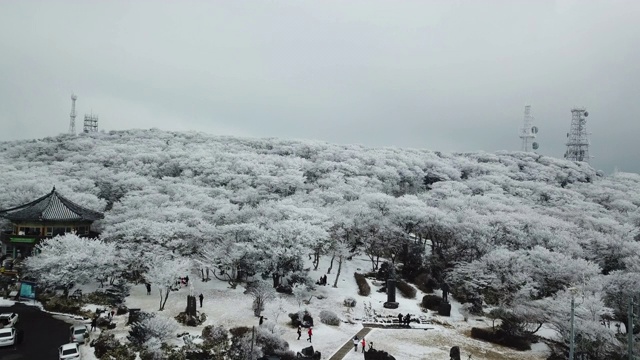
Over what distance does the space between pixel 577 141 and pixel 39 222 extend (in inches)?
4466

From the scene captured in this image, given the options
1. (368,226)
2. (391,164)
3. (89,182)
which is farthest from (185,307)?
(391,164)

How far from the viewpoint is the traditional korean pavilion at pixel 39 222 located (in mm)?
35406

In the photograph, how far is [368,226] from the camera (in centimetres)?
4150

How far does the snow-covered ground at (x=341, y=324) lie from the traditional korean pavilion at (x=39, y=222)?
935 cm

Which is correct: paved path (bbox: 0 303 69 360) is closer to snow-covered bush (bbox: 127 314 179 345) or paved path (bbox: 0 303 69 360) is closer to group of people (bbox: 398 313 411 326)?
snow-covered bush (bbox: 127 314 179 345)

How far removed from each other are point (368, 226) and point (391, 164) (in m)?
37.8

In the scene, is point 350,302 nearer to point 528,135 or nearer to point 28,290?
point 28,290

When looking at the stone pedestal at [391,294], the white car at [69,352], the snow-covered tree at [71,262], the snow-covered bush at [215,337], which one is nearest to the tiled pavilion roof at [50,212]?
the snow-covered tree at [71,262]

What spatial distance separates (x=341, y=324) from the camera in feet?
95.6

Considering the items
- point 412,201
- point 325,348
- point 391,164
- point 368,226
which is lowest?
point 325,348

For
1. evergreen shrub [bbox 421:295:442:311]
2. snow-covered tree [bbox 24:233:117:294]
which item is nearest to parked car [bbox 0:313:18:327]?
snow-covered tree [bbox 24:233:117:294]

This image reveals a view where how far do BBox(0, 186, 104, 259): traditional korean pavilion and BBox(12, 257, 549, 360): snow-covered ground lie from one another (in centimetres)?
935

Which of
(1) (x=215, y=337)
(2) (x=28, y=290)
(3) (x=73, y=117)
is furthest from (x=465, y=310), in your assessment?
(3) (x=73, y=117)

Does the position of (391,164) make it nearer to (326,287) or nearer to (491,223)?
(491,223)
